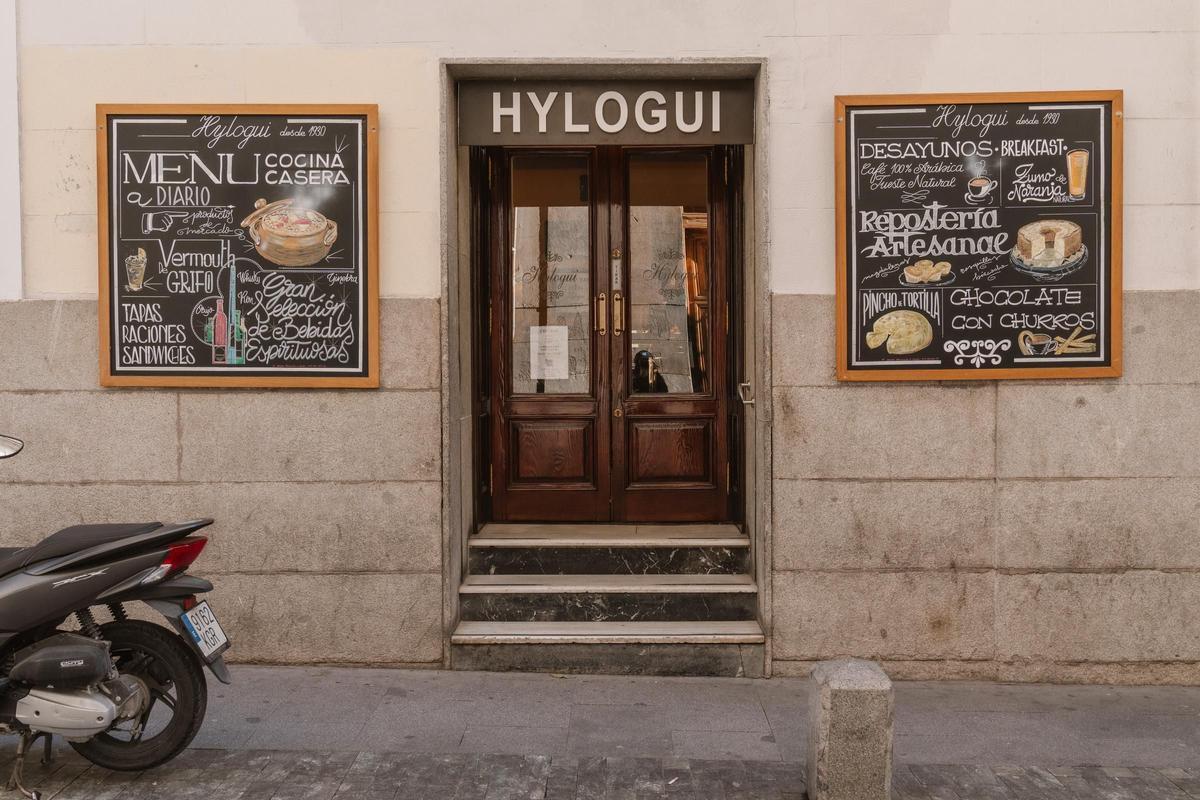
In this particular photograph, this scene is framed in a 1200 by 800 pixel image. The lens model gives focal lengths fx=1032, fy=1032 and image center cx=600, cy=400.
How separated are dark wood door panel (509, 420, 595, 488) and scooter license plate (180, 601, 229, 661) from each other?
303 centimetres

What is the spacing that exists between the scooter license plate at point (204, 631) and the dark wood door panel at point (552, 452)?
3.03m

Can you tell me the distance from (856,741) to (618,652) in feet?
6.61

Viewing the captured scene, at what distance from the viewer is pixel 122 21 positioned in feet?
19.1

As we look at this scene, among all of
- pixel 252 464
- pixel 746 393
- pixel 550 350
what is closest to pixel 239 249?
pixel 252 464

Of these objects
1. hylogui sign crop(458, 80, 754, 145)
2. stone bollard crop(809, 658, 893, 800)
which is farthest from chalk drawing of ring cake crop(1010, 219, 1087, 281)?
stone bollard crop(809, 658, 893, 800)

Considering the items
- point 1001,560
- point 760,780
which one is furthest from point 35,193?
point 1001,560

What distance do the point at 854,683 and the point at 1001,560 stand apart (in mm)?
2166

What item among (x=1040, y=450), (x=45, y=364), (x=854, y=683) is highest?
(x=45, y=364)

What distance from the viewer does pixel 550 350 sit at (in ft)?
23.9

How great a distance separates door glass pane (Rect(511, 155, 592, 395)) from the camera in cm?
725

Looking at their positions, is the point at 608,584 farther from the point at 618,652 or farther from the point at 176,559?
the point at 176,559

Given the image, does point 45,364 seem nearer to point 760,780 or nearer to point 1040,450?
point 760,780

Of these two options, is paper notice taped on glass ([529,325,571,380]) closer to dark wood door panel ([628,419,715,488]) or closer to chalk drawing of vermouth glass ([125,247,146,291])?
dark wood door panel ([628,419,715,488])

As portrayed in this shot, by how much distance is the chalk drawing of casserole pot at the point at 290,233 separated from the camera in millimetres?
5844
